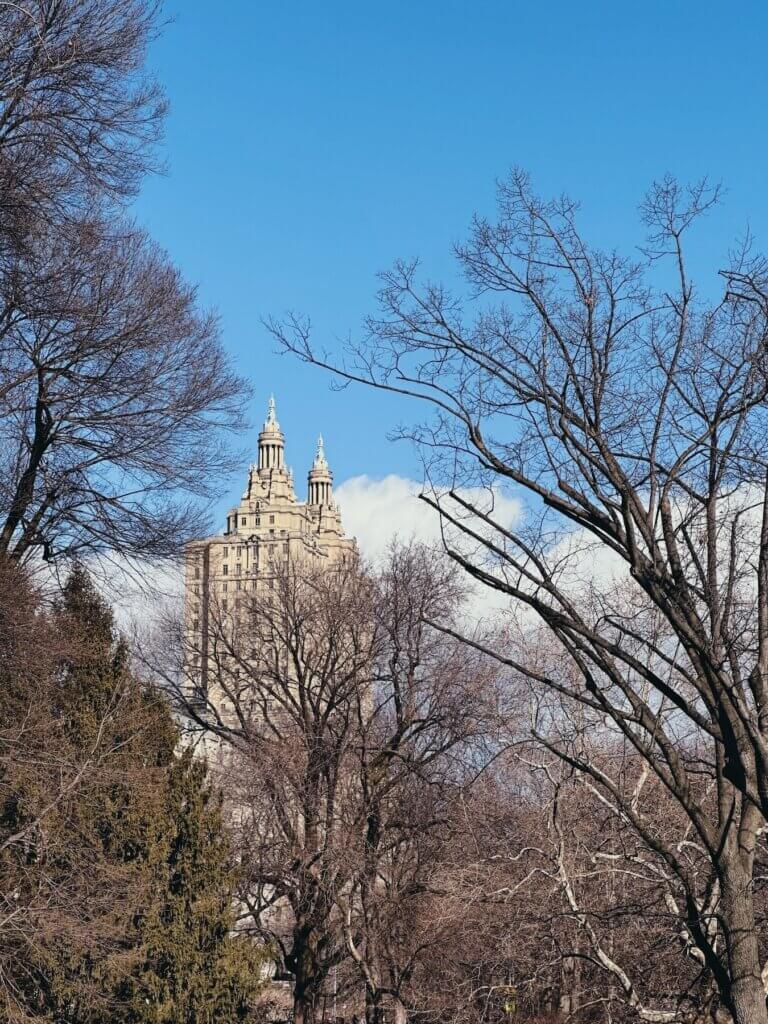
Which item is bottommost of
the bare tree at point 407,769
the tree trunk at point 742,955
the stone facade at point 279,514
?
the tree trunk at point 742,955

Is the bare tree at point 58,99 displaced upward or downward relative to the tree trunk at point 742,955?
upward

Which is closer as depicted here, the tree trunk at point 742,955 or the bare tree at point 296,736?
Answer: the tree trunk at point 742,955

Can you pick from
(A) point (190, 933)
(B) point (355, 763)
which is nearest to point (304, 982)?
(B) point (355, 763)

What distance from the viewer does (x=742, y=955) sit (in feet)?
27.9

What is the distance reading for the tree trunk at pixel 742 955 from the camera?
8.45m

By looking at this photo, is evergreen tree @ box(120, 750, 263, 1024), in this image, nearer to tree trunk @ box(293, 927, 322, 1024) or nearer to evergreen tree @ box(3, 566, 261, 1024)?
evergreen tree @ box(3, 566, 261, 1024)

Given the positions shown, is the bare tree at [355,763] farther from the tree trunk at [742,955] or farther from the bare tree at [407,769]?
the tree trunk at [742,955]

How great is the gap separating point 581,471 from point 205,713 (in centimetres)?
2382

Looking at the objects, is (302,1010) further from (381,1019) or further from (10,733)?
(10,733)

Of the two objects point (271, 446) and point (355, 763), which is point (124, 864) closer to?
point (355, 763)

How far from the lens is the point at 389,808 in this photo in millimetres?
27719

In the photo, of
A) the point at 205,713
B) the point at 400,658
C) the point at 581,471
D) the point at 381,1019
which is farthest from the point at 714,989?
the point at 205,713

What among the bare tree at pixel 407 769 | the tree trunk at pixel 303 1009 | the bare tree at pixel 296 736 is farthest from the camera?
the tree trunk at pixel 303 1009

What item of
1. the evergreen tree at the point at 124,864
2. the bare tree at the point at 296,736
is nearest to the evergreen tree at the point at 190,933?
the evergreen tree at the point at 124,864
